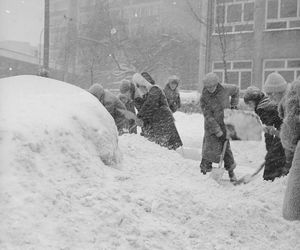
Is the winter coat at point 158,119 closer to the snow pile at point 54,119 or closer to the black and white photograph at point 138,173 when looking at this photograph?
the black and white photograph at point 138,173

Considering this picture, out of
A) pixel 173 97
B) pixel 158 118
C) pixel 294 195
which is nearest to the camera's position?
pixel 294 195

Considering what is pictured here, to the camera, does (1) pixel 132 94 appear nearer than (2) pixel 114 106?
No

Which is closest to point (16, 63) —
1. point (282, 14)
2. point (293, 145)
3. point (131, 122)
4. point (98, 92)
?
point (282, 14)

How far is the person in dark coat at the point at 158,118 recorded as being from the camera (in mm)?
6844

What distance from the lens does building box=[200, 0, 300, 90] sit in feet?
69.4

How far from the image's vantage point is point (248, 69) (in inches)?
890

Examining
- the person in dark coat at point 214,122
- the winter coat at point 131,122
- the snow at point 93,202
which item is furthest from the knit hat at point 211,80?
the snow at point 93,202

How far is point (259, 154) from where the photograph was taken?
10.2m

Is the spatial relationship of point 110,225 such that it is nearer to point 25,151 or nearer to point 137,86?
point 25,151

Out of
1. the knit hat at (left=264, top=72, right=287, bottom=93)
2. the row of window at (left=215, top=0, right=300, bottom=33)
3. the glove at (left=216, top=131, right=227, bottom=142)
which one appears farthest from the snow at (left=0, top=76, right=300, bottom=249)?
the row of window at (left=215, top=0, right=300, bottom=33)

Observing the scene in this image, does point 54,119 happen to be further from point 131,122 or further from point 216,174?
point 131,122

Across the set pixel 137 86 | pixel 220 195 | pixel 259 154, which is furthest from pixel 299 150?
pixel 259 154

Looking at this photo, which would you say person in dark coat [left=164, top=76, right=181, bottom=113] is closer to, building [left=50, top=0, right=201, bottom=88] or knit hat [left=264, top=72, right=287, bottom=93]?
knit hat [left=264, top=72, right=287, bottom=93]

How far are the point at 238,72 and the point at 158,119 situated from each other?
16661 millimetres
